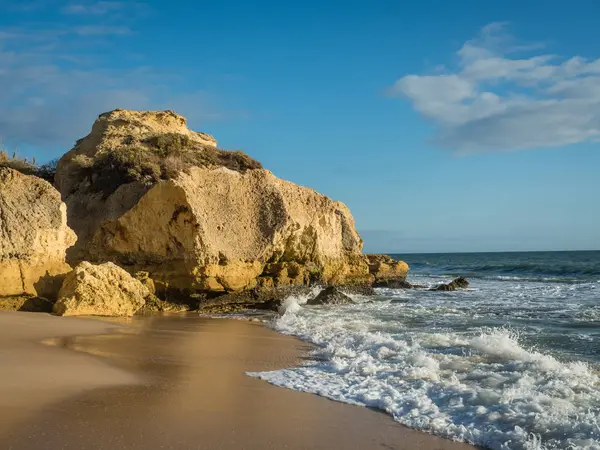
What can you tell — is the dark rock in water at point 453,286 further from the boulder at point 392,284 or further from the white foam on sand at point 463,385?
the white foam on sand at point 463,385

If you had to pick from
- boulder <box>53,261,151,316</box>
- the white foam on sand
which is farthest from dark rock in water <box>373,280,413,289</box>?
the white foam on sand

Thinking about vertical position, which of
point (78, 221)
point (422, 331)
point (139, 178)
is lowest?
point (422, 331)

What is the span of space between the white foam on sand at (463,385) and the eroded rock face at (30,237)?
6.08 m

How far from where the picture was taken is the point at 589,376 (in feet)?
21.9

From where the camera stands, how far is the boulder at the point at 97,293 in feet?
37.7

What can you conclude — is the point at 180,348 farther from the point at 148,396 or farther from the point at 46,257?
the point at 46,257

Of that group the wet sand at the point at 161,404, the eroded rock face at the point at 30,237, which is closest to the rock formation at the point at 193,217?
the eroded rock face at the point at 30,237

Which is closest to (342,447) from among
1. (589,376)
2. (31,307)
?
(589,376)

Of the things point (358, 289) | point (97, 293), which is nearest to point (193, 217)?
point (97, 293)

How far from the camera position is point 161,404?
5254 millimetres

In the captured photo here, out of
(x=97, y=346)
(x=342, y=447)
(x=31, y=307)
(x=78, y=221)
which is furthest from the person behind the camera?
(x=78, y=221)

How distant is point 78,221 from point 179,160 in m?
3.48

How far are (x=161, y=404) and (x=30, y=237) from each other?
8.04m

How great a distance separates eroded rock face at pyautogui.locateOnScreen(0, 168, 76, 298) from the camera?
457 inches
